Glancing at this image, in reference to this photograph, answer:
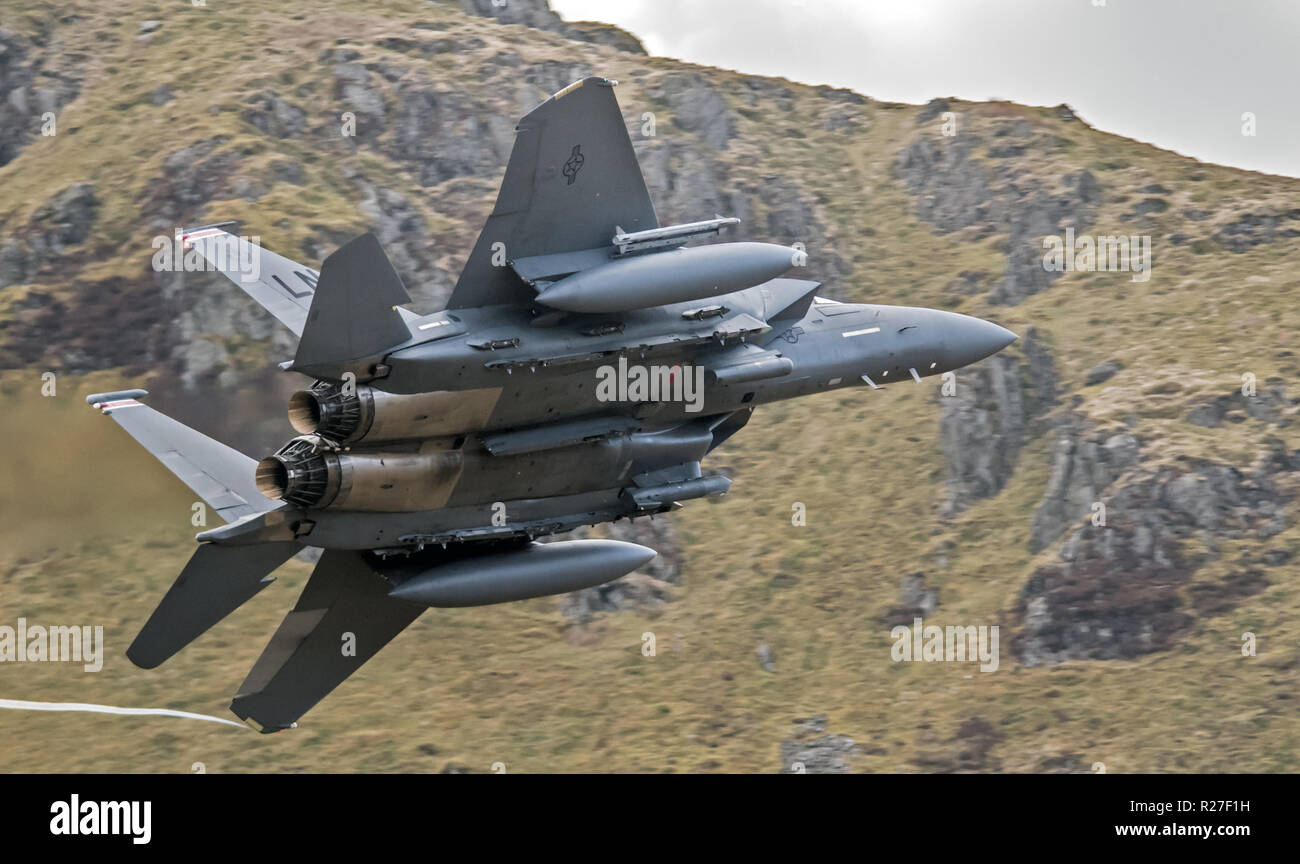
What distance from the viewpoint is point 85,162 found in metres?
70.6

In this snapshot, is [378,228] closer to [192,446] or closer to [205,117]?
[205,117]

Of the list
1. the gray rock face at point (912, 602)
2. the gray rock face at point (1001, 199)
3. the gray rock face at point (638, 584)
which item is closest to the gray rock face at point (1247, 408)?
the gray rock face at point (1001, 199)

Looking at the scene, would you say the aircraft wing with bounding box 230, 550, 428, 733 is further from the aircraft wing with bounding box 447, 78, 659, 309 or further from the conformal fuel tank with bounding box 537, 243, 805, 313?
the conformal fuel tank with bounding box 537, 243, 805, 313

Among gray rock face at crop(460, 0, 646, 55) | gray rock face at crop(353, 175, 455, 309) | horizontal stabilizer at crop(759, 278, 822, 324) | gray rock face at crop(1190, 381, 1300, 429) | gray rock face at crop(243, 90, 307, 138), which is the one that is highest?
gray rock face at crop(460, 0, 646, 55)

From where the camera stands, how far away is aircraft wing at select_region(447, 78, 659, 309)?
28.4 metres

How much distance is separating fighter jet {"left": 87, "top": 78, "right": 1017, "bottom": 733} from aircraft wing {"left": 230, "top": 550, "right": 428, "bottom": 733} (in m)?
0.04

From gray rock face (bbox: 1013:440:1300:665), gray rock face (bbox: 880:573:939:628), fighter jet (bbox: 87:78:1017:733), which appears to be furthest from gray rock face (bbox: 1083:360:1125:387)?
fighter jet (bbox: 87:78:1017:733)

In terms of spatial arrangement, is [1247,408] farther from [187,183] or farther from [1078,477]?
[187,183]

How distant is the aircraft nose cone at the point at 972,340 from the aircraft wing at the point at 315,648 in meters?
12.3

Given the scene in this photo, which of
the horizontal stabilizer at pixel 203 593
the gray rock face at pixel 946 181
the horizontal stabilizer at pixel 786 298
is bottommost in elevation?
the horizontal stabilizer at pixel 203 593

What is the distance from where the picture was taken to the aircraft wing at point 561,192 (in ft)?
93.3

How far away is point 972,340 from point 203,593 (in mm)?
15781

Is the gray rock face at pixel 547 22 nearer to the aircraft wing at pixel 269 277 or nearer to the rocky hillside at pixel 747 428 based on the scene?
the rocky hillside at pixel 747 428

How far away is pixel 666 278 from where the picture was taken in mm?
28344
